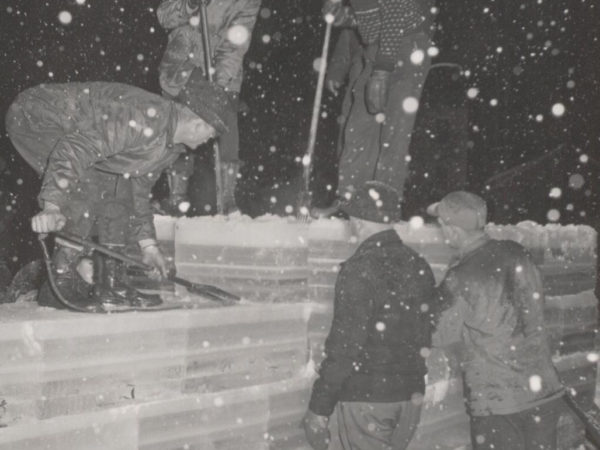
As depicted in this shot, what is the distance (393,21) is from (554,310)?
2.73m

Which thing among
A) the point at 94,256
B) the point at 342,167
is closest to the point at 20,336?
the point at 94,256

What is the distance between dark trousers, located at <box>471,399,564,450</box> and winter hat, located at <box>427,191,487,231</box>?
117 centimetres

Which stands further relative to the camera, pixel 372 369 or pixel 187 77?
pixel 187 77

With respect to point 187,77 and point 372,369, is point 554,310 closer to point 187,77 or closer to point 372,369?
point 372,369

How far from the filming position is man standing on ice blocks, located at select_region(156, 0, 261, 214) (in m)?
5.05

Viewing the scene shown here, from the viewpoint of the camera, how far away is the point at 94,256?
3.48 m

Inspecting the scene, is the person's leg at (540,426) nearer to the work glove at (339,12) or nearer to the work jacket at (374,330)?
the work jacket at (374,330)

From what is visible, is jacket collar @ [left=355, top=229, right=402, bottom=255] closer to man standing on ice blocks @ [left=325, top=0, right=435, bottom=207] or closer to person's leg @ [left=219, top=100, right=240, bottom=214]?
man standing on ice blocks @ [left=325, top=0, right=435, bottom=207]

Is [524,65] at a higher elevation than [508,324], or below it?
higher

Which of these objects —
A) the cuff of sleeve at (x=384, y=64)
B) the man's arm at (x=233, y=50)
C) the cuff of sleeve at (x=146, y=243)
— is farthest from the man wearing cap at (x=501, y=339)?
the man's arm at (x=233, y=50)

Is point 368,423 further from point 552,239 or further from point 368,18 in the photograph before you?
point 368,18

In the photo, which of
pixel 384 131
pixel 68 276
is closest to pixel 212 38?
pixel 384 131

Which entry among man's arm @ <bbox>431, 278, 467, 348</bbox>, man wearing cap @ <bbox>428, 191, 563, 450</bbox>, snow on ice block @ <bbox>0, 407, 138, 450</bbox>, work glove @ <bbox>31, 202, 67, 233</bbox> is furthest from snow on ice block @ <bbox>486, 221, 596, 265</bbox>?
work glove @ <bbox>31, 202, 67, 233</bbox>

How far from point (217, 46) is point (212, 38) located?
12cm
